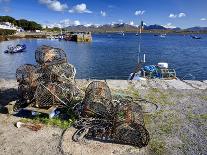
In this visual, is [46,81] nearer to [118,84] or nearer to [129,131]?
[129,131]

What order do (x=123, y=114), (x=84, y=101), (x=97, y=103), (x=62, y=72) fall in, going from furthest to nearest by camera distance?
1. (x=62, y=72)
2. (x=84, y=101)
3. (x=97, y=103)
4. (x=123, y=114)

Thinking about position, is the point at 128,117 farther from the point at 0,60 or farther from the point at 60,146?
the point at 0,60

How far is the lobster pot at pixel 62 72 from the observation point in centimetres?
1177

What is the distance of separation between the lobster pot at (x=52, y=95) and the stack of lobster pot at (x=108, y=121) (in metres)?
0.99

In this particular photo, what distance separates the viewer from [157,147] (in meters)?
8.68

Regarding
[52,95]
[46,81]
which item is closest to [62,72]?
A: [46,81]

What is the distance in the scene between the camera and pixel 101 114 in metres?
9.78

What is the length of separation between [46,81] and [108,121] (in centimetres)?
345

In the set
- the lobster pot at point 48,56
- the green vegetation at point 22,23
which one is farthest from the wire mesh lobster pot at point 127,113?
the green vegetation at point 22,23

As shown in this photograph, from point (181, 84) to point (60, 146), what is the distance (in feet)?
32.8

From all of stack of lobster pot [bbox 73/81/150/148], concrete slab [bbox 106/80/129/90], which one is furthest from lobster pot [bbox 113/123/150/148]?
concrete slab [bbox 106/80/129/90]

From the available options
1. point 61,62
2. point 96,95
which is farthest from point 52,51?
point 96,95

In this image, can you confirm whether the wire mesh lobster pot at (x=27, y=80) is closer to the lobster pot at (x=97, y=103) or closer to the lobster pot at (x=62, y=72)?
the lobster pot at (x=62, y=72)

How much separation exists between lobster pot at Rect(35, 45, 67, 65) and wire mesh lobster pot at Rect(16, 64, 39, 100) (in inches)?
25.8
